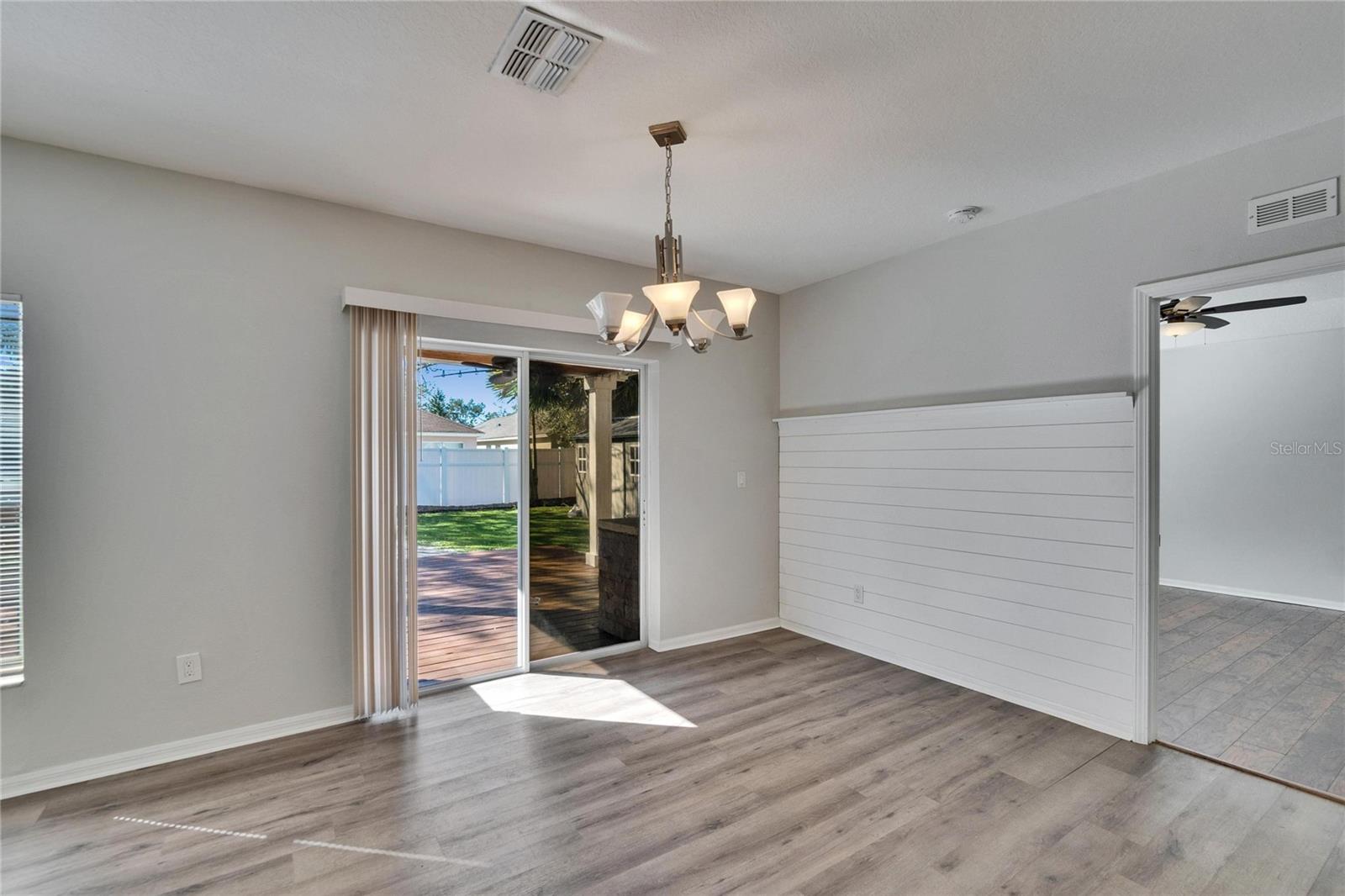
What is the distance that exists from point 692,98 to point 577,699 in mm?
3052

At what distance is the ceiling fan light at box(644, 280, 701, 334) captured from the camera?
229 centimetres

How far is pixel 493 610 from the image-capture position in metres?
3.84

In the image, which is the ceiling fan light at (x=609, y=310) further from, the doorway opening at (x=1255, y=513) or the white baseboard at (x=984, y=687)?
the doorway opening at (x=1255, y=513)

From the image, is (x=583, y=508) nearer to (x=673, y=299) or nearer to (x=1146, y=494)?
(x=673, y=299)

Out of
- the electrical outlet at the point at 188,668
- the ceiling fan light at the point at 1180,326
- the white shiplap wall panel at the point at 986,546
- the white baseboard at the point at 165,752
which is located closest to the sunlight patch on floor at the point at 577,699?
the white baseboard at the point at 165,752

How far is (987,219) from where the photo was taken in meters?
3.48

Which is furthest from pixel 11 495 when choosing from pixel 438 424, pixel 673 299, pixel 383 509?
pixel 673 299

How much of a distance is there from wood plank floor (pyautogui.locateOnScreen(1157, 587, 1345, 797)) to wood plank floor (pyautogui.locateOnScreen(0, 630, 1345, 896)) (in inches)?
12.0

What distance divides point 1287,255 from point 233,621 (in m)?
4.96

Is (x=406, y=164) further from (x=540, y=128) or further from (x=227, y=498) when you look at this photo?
(x=227, y=498)

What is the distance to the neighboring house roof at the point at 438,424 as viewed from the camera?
3.56 meters

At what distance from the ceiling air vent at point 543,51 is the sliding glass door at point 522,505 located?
1.83 meters

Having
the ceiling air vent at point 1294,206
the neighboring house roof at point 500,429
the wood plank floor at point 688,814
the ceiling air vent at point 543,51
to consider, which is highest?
the ceiling air vent at point 543,51

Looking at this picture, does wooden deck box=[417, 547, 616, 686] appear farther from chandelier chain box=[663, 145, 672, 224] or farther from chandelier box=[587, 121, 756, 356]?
chandelier chain box=[663, 145, 672, 224]
